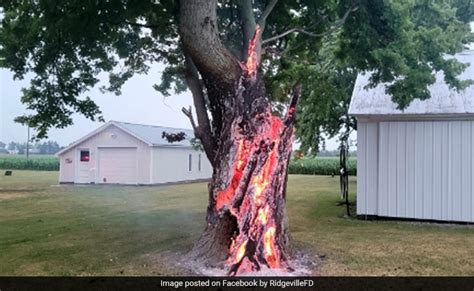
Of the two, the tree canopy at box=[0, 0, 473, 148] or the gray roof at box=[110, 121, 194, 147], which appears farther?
the gray roof at box=[110, 121, 194, 147]

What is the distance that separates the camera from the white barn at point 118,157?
20453mm

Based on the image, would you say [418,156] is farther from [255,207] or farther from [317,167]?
[317,167]

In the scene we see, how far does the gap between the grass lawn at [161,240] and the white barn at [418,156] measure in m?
0.48

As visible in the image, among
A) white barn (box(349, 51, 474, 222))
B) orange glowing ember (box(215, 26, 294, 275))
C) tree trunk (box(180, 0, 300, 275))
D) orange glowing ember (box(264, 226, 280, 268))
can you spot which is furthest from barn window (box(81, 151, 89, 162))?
orange glowing ember (box(264, 226, 280, 268))

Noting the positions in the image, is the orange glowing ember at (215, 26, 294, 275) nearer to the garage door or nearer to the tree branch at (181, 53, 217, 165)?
the tree branch at (181, 53, 217, 165)

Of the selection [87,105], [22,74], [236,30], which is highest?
[236,30]

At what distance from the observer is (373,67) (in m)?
7.55

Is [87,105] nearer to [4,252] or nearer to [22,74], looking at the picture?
[22,74]

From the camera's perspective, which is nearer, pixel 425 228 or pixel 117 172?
pixel 425 228

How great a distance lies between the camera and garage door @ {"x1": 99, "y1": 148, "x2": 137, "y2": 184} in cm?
2038

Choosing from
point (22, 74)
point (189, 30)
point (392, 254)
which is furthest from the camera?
point (22, 74)
